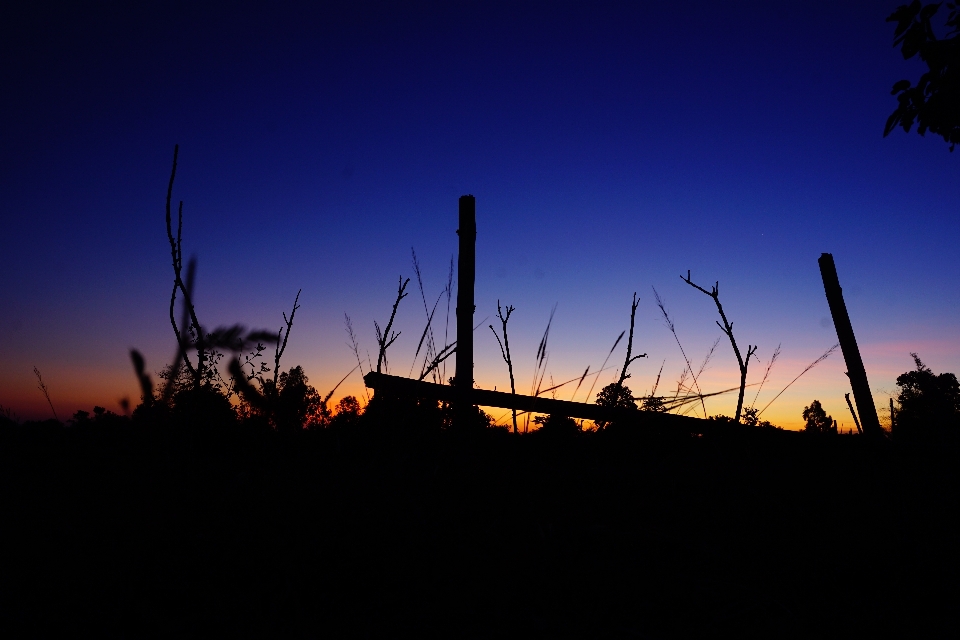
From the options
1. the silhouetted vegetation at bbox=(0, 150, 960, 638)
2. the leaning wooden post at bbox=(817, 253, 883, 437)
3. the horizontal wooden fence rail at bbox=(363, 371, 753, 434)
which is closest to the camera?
the silhouetted vegetation at bbox=(0, 150, 960, 638)

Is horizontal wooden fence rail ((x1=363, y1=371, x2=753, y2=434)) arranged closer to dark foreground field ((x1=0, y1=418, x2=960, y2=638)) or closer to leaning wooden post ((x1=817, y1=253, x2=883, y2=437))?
dark foreground field ((x1=0, y1=418, x2=960, y2=638))

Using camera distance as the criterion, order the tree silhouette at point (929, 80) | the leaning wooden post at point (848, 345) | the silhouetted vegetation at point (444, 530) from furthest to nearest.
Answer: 1. the leaning wooden post at point (848, 345)
2. the tree silhouette at point (929, 80)
3. the silhouetted vegetation at point (444, 530)

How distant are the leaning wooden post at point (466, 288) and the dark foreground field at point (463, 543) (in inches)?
109

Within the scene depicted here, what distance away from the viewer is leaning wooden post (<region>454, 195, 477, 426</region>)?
4871 millimetres

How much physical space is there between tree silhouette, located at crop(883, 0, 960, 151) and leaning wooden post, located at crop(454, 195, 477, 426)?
3.56 metres

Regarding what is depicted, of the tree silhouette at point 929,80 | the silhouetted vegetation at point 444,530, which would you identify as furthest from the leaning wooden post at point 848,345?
the silhouetted vegetation at point 444,530

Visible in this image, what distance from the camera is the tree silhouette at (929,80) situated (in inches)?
153

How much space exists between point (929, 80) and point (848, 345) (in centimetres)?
317

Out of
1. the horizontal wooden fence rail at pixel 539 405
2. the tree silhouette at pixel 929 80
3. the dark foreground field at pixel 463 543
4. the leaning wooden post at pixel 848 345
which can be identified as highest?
the tree silhouette at pixel 929 80

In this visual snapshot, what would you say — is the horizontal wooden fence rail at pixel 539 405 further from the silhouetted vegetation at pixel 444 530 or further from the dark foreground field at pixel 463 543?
the dark foreground field at pixel 463 543

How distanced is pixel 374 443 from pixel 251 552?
107 centimetres

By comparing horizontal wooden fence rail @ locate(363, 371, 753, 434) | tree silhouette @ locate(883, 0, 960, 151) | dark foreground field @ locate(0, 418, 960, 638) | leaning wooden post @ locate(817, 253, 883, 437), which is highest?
tree silhouette @ locate(883, 0, 960, 151)

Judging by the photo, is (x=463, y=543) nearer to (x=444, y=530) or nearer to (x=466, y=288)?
(x=444, y=530)

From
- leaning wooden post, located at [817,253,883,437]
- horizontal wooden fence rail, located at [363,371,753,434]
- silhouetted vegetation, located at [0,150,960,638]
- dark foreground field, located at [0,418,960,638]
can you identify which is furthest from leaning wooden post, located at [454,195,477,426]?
leaning wooden post, located at [817,253,883,437]
